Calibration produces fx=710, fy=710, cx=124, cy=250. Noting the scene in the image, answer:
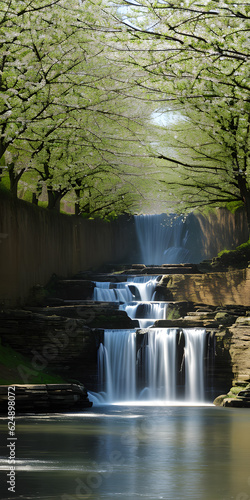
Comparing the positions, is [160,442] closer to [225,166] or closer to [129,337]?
[129,337]

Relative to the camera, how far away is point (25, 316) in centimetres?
2188

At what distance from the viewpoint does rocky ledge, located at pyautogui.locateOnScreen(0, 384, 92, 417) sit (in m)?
17.3

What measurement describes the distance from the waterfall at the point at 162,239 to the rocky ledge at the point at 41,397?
2569cm

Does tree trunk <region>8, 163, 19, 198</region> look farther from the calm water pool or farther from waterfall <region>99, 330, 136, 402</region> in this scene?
the calm water pool

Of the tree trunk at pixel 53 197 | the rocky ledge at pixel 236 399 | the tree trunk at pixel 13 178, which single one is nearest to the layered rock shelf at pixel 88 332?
the rocky ledge at pixel 236 399

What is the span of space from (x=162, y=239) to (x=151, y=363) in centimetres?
2268

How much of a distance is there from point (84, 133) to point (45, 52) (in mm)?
4425

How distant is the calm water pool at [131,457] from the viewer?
337 inches

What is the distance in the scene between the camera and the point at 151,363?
22688mm

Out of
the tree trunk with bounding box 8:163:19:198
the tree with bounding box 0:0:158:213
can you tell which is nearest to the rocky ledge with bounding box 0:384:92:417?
the tree with bounding box 0:0:158:213

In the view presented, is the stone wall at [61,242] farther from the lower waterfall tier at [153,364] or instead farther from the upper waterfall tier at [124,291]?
the lower waterfall tier at [153,364]

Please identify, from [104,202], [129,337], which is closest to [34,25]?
[129,337]

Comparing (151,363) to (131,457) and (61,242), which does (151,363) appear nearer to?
(61,242)

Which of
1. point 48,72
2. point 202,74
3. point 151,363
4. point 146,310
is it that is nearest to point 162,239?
point 146,310
